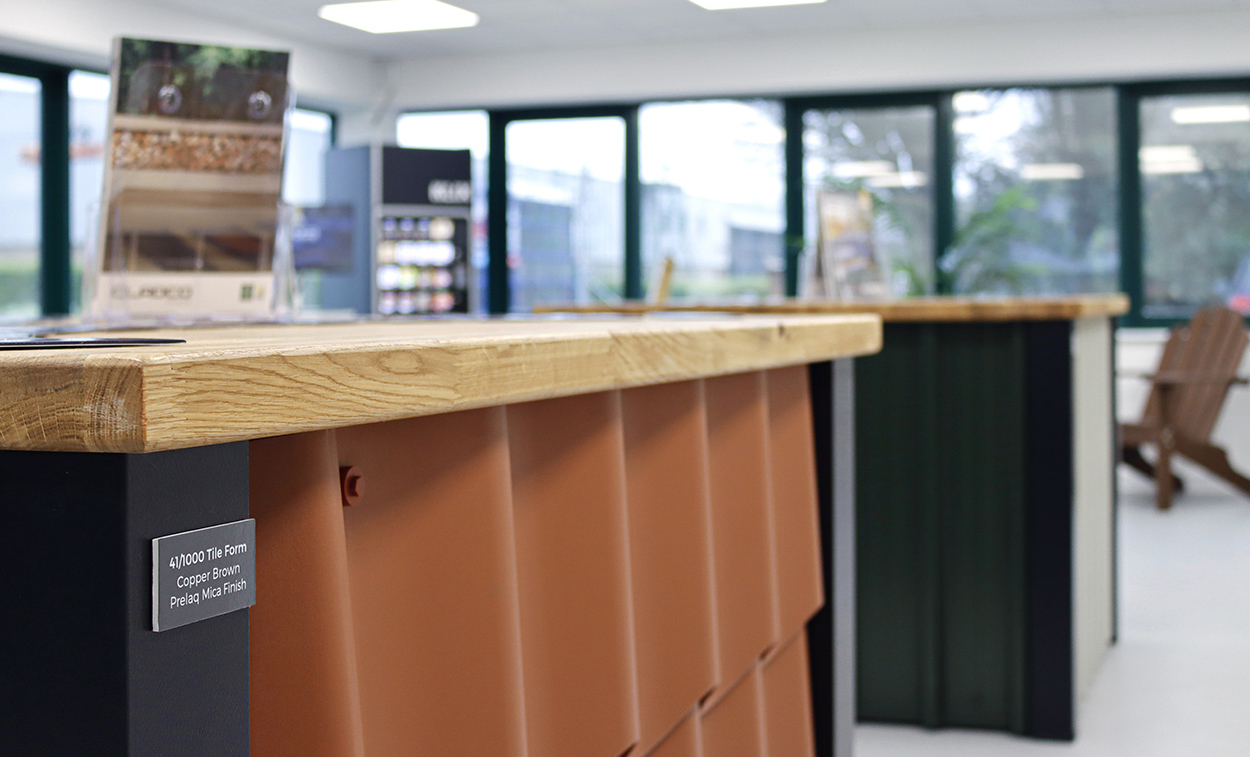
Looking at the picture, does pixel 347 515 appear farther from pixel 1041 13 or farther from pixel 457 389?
pixel 1041 13

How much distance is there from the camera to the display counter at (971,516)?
2.73 meters

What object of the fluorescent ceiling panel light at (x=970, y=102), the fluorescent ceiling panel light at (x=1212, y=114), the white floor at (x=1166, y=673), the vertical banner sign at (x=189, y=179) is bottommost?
the white floor at (x=1166, y=673)

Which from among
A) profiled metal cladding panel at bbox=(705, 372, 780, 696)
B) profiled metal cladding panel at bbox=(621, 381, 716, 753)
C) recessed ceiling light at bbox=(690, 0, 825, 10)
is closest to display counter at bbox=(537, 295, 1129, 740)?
profiled metal cladding panel at bbox=(705, 372, 780, 696)

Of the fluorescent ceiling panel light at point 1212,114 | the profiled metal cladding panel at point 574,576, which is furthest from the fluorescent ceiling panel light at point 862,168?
the profiled metal cladding panel at point 574,576

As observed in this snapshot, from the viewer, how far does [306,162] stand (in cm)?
917

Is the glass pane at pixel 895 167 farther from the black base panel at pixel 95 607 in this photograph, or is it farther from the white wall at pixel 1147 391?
the black base panel at pixel 95 607

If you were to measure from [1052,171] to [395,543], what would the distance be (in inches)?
326

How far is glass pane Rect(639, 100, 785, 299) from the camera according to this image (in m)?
8.90

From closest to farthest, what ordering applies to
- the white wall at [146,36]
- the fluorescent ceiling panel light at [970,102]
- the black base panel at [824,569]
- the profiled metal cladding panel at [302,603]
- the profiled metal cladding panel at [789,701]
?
the profiled metal cladding panel at [302,603] → the profiled metal cladding panel at [789,701] → the black base panel at [824,569] → the white wall at [146,36] → the fluorescent ceiling panel light at [970,102]

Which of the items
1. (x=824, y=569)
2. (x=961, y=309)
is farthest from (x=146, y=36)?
(x=824, y=569)

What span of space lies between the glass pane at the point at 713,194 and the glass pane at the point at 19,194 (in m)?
4.04

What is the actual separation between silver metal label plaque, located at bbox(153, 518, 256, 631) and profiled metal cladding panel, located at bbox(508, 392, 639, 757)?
34 centimetres

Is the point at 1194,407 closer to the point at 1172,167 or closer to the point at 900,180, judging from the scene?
the point at 1172,167

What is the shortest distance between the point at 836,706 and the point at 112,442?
1.43 meters
